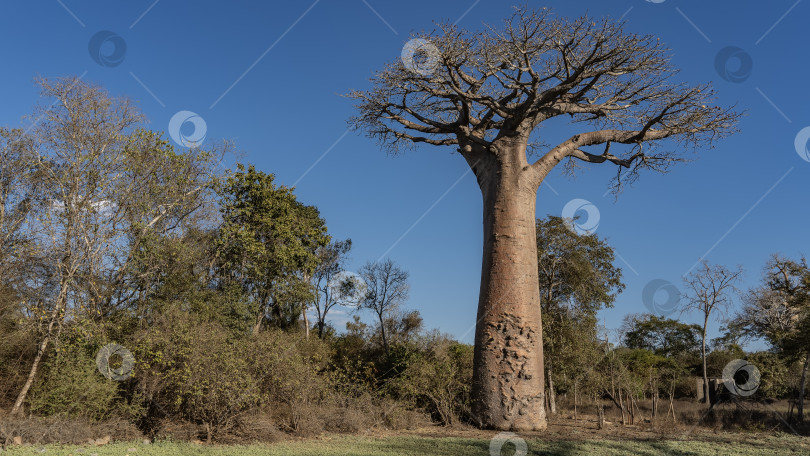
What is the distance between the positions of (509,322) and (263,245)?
1042 cm

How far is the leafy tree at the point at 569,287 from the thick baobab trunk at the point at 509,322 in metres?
6.96

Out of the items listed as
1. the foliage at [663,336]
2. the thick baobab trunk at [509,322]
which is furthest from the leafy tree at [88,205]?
the foliage at [663,336]

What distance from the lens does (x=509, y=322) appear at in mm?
9516

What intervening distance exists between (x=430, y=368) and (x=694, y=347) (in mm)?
31340

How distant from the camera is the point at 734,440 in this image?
8008mm

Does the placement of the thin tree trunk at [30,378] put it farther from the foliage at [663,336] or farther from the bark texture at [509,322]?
the foliage at [663,336]

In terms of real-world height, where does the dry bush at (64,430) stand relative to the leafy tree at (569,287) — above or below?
below

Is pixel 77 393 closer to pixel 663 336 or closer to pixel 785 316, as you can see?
pixel 785 316

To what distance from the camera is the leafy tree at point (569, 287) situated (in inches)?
646

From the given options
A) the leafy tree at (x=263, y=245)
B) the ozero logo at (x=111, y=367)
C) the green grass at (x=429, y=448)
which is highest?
the leafy tree at (x=263, y=245)

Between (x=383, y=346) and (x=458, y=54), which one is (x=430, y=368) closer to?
(x=458, y=54)

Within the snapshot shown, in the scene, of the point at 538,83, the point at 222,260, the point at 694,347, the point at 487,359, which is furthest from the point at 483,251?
the point at 694,347

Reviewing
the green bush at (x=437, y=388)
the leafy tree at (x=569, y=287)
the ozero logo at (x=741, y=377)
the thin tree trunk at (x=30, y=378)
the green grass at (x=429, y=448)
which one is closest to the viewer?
the green grass at (x=429, y=448)

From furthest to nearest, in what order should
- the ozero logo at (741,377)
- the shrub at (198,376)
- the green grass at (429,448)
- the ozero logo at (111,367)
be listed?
the ozero logo at (741,377), the ozero logo at (111,367), the shrub at (198,376), the green grass at (429,448)
